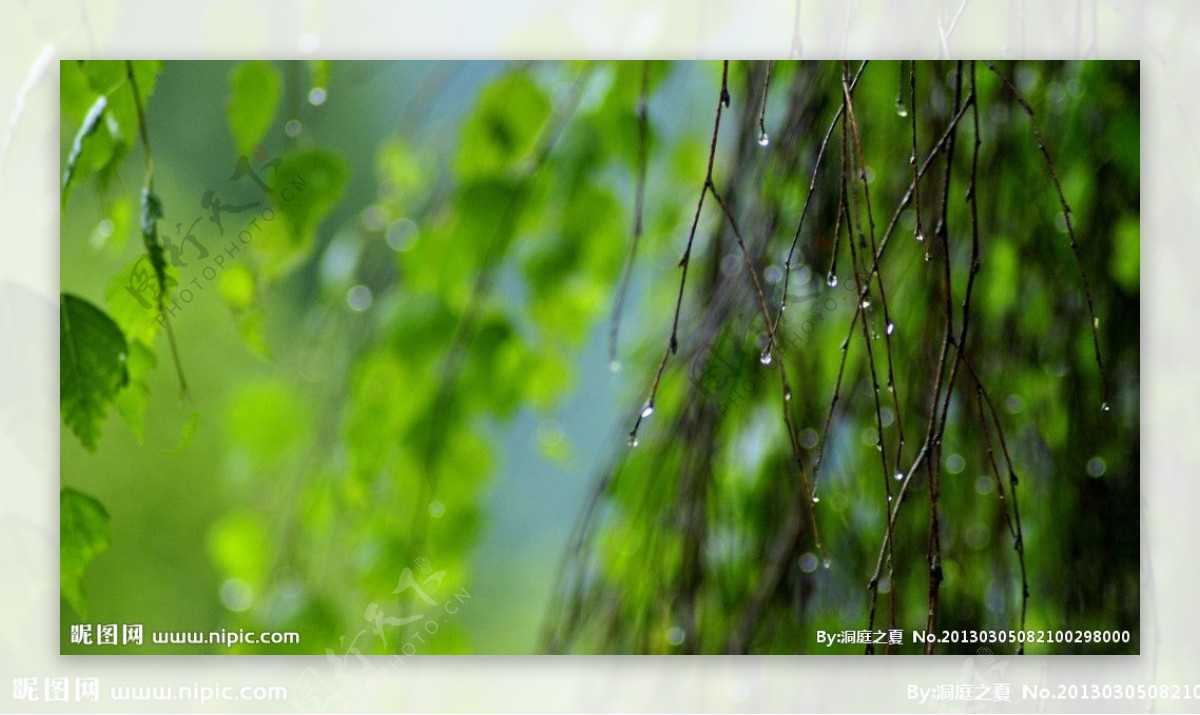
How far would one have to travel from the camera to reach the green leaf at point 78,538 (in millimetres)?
1145

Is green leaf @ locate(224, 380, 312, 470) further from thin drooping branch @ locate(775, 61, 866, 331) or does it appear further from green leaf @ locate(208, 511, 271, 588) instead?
thin drooping branch @ locate(775, 61, 866, 331)

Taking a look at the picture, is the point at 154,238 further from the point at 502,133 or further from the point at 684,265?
the point at 684,265

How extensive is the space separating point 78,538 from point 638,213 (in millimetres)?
632

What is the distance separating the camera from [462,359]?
1137mm

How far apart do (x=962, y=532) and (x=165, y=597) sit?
31.0 inches

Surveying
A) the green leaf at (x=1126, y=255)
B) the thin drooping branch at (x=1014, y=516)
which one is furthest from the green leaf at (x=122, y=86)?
the green leaf at (x=1126, y=255)

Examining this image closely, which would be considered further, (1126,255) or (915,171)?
(1126,255)

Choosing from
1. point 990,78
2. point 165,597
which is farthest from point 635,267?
point 165,597

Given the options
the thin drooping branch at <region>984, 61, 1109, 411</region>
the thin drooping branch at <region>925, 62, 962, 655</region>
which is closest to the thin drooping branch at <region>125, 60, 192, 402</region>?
the thin drooping branch at <region>925, 62, 962, 655</region>

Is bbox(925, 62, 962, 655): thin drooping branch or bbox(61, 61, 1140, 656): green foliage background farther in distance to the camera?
bbox(61, 61, 1140, 656): green foliage background

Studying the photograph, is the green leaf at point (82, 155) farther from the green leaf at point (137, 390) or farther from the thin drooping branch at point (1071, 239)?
the thin drooping branch at point (1071, 239)

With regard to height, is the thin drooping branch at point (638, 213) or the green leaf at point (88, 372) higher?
the thin drooping branch at point (638, 213)

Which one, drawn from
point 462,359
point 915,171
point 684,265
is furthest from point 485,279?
point 915,171

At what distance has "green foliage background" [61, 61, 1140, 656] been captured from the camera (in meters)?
1.14
